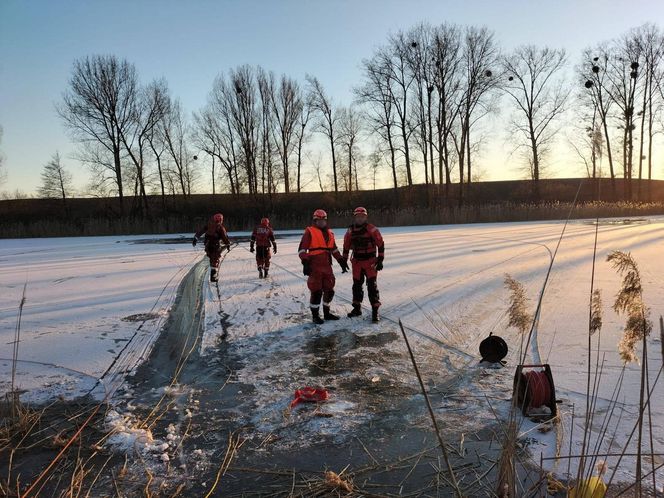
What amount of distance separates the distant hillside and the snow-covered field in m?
8.57

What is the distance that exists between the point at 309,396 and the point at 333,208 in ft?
121

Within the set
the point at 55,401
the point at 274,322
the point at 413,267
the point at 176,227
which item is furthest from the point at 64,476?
the point at 176,227

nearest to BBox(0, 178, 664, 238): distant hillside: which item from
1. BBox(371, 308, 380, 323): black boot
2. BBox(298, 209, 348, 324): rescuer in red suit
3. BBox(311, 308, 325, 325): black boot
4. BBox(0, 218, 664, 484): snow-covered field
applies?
BBox(0, 218, 664, 484): snow-covered field

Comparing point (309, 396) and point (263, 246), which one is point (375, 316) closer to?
point (309, 396)

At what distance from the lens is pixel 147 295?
872cm

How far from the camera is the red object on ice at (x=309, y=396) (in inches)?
156

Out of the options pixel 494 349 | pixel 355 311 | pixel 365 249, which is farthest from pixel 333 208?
pixel 494 349

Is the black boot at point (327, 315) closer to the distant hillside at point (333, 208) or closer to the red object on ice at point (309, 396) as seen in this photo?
the red object on ice at point (309, 396)

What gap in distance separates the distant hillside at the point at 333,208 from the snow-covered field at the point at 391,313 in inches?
337

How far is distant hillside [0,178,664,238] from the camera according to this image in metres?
26.9

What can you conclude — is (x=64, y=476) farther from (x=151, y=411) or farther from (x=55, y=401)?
(x=55, y=401)

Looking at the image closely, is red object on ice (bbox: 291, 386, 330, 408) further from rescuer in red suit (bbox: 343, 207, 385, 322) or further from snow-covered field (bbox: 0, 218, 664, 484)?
rescuer in red suit (bbox: 343, 207, 385, 322)

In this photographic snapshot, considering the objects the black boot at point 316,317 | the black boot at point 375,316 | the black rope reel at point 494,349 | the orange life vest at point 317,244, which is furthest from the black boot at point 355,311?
the black rope reel at point 494,349

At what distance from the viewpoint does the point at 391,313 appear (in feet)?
22.9
